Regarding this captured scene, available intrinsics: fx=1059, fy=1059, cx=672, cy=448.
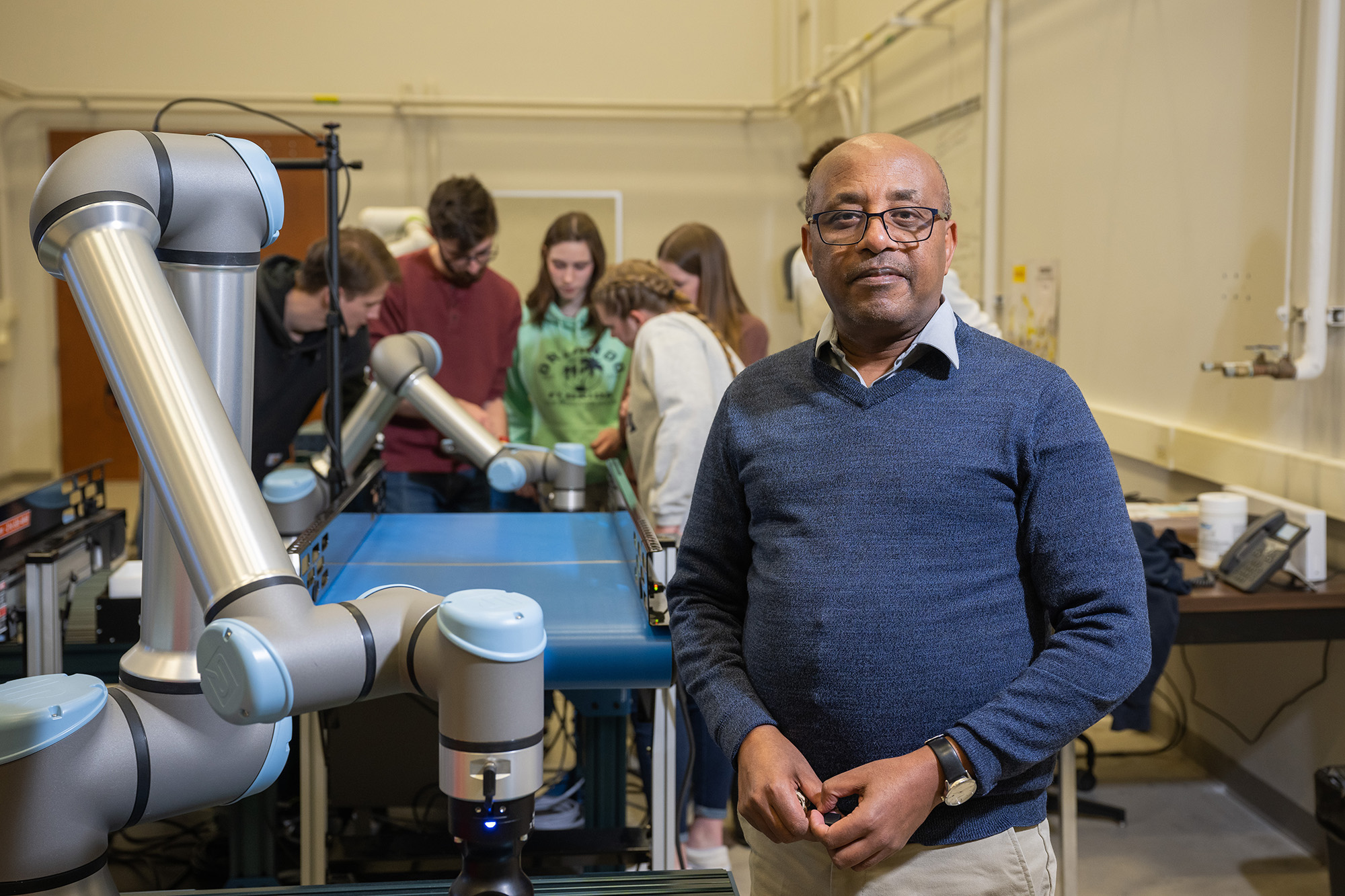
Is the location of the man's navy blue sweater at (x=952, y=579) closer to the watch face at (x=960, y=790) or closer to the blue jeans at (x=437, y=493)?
the watch face at (x=960, y=790)

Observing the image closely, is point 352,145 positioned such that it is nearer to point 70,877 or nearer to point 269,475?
point 269,475

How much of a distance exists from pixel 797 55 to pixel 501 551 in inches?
178

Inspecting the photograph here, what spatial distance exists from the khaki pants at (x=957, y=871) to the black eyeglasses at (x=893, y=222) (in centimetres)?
58

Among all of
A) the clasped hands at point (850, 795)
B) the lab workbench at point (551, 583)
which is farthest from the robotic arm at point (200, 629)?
the lab workbench at point (551, 583)

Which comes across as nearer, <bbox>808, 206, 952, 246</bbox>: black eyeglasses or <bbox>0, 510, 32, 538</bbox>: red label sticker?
<bbox>808, 206, 952, 246</bbox>: black eyeglasses

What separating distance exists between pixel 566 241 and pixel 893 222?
6.27ft

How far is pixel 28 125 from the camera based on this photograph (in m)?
5.45

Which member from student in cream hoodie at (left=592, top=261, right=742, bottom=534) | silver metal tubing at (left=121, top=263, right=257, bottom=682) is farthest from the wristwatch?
student in cream hoodie at (left=592, top=261, right=742, bottom=534)

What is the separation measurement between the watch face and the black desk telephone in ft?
4.20

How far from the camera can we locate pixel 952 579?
0.97m

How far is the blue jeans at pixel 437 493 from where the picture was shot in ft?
8.59

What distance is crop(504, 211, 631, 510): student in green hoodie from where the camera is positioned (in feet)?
9.50

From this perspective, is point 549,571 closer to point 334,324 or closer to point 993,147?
point 334,324

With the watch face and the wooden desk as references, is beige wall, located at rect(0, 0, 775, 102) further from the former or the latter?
the watch face
